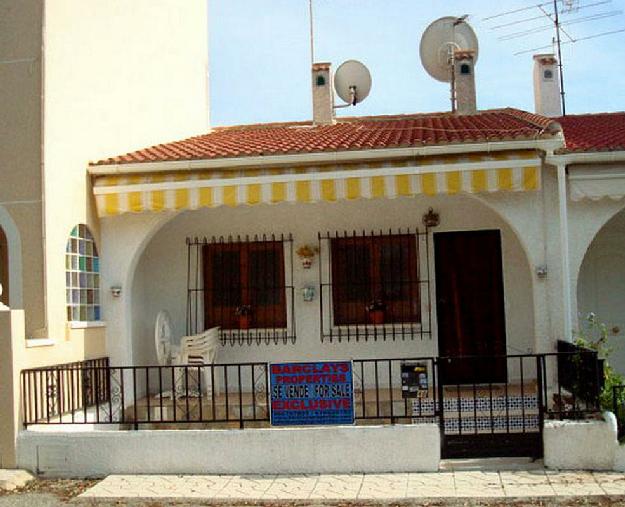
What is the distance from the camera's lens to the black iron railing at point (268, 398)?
13352 mm

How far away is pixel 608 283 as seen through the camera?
17.9 metres

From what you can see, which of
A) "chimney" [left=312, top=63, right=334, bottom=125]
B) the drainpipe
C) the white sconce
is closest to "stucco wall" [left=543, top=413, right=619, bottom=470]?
the drainpipe

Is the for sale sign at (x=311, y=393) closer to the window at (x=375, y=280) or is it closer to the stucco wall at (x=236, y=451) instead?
the stucco wall at (x=236, y=451)

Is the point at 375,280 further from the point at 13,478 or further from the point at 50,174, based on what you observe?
the point at 13,478

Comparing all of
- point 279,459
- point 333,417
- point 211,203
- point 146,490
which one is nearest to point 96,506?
point 146,490

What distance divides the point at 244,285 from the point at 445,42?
9.04 metres

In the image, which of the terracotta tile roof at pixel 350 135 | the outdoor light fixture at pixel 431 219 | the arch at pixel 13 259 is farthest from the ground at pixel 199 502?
the outdoor light fixture at pixel 431 219

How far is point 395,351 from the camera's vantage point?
57.6 ft

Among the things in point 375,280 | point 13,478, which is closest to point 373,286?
point 375,280

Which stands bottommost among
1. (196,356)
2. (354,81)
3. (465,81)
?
(196,356)

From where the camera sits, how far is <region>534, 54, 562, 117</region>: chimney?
24484 millimetres

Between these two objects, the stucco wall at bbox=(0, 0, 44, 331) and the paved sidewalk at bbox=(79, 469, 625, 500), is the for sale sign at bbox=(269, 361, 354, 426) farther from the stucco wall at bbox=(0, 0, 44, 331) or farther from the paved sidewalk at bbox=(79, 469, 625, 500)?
the stucco wall at bbox=(0, 0, 44, 331)

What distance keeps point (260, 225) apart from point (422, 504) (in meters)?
8.14

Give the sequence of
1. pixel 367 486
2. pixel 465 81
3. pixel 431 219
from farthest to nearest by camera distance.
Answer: pixel 465 81
pixel 431 219
pixel 367 486
